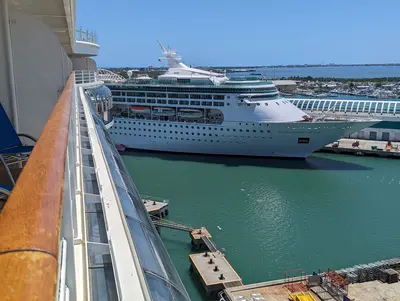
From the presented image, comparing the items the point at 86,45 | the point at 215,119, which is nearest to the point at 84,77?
the point at 86,45

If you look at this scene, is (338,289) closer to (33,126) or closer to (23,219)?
(33,126)

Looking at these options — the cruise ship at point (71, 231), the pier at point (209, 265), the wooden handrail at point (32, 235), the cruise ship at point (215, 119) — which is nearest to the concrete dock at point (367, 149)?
the cruise ship at point (215, 119)

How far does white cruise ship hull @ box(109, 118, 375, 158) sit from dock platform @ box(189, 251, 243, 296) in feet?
38.5

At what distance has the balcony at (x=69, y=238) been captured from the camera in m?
0.48

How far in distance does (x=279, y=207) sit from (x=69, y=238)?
13295 mm

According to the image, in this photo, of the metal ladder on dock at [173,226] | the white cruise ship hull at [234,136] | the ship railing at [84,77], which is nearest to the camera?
the ship railing at [84,77]

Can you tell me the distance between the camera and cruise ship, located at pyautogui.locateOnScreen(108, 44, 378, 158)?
2058 cm

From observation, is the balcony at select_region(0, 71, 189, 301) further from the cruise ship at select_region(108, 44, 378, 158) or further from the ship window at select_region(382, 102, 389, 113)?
the ship window at select_region(382, 102, 389, 113)

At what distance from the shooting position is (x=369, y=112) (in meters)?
26.3

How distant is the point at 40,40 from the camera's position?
465 centimetres

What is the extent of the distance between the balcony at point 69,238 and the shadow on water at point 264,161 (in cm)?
1810

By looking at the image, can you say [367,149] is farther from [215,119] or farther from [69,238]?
[69,238]

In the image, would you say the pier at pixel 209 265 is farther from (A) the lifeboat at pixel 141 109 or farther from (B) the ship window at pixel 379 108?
(B) the ship window at pixel 379 108

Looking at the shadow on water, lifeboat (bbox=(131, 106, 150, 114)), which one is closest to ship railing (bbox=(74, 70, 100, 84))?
the shadow on water
